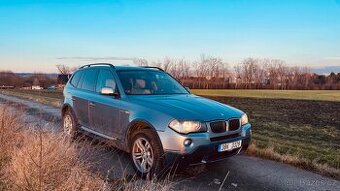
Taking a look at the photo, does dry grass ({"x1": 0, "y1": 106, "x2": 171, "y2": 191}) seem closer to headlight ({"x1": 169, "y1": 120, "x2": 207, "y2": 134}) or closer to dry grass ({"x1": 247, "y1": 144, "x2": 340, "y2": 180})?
headlight ({"x1": 169, "y1": 120, "x2": 207, "y2": 134})

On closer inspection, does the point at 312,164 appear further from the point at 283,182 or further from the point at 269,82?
the point at 269,82

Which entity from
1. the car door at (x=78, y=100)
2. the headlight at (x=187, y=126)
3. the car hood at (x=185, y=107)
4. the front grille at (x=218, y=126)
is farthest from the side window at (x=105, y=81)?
the front grille at (x=218, y=126)

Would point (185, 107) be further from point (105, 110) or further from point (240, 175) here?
point (105, 110)

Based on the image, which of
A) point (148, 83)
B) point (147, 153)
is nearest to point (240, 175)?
point (147, 153)

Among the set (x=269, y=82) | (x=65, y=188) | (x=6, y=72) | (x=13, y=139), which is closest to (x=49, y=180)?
(x=65, y=188)

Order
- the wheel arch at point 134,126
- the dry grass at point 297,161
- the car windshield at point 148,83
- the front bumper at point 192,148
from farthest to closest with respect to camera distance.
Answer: the car windshield at point 148,83 → the dry grass at point 297,161 → the wheel arch at point 134,126 → the front bumper at point 192,148

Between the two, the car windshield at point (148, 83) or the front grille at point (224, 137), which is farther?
the car windshield at point (148, 83)

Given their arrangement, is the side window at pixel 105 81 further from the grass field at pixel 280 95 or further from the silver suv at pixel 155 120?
the grass field at pixel 280 95

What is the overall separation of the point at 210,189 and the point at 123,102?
2.11m

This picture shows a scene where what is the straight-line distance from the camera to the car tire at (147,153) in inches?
211

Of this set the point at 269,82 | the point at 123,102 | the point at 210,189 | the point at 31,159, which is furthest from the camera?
the point at 269,82

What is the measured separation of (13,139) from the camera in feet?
21.2

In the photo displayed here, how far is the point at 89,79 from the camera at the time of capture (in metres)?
7.82

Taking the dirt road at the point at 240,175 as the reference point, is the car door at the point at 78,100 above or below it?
above
